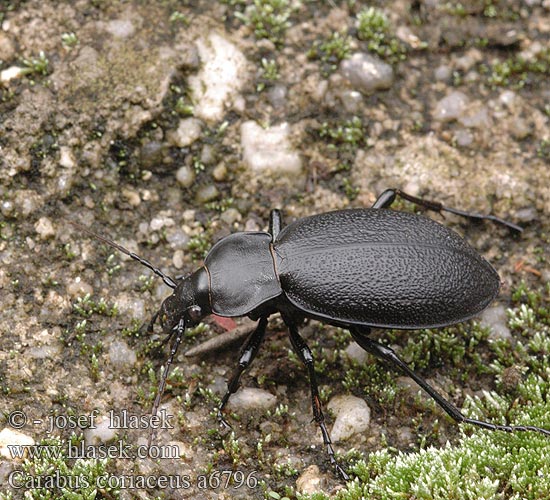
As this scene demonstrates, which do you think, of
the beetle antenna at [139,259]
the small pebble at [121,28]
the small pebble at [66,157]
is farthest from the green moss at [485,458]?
the small pebble at [121,28]

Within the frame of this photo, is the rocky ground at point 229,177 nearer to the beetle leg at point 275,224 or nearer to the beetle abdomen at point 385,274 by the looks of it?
the beetle leg at point 275,224

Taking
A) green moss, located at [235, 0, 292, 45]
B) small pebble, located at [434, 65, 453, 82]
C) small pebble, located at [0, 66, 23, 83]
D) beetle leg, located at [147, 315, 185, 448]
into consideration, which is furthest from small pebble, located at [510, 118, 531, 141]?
small pebble, located at [0, 66, 23, 83]

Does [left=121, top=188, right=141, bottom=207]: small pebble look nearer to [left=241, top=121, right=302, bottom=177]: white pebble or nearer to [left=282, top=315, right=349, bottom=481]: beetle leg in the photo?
[left=241, top=121, right=302, bottom=177]: white pebble

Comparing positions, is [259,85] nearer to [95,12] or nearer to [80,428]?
[95,12]

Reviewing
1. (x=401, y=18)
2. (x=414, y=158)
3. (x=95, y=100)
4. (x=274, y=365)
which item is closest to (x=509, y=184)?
(x=414, y=158)

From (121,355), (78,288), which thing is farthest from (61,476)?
(78,288)

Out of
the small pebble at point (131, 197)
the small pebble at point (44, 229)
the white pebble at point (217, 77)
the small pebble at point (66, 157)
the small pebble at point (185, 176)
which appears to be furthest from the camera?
the white pebble at point (217, 77)
